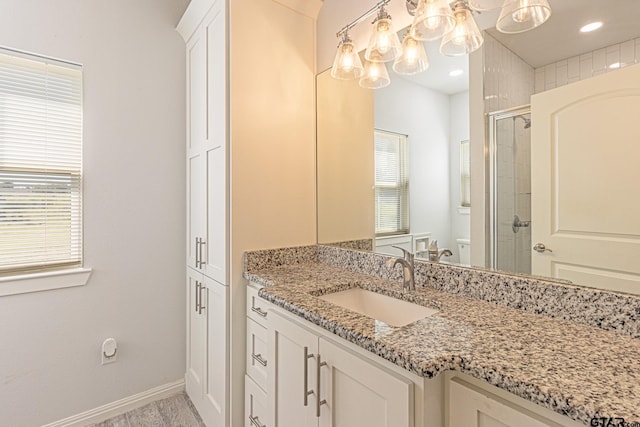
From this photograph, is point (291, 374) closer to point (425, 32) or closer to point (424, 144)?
point (424, 144)

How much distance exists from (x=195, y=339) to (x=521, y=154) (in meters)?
2.01

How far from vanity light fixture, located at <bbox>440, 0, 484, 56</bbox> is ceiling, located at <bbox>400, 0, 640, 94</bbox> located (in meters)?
0.04

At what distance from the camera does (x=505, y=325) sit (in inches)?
37.3

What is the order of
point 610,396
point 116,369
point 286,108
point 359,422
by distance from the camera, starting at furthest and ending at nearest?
point 116,369
point 286,108
point 359,422
point 610,396

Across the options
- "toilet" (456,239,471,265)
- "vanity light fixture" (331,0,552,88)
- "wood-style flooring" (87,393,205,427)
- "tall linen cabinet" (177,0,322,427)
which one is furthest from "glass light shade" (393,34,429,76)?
"wood-style flooring" (87,393,205,427)

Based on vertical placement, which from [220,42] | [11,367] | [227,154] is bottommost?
[11,367]

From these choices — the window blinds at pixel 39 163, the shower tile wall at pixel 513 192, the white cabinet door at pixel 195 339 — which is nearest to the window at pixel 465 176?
the shower tile wall at pixel 513 192

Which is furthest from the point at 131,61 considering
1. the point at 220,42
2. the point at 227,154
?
the point at 227,154

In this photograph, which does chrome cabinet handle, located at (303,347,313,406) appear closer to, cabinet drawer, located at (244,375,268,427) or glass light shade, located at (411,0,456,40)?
cabinet drawer, located at (244,375,268,427)

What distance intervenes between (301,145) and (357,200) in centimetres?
46

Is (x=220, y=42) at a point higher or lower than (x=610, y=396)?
higher

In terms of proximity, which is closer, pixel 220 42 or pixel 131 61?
pixel 220 42

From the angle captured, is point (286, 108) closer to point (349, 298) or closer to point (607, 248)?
point (349, 298)

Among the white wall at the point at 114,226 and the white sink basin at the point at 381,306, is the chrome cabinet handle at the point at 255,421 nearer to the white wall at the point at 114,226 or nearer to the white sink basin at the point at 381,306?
the white sink basin at the point at 381,306
